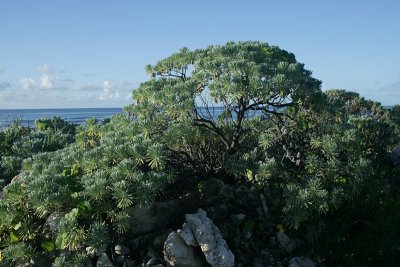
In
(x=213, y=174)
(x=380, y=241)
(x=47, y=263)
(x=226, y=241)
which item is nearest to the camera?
(x=47, y=263)

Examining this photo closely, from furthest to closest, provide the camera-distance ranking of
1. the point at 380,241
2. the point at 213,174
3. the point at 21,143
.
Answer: the point at 21,143 → the point at 213,174 → the point at 380,241

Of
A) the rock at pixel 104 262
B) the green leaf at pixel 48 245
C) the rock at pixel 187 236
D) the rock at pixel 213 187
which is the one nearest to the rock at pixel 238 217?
the rock at pixel 213 187

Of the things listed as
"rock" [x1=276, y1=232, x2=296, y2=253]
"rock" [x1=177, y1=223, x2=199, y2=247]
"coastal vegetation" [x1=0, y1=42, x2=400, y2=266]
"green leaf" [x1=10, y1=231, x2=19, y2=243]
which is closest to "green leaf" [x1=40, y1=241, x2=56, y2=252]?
"coastal vegetation" [x1=0, y1=42, x2=400, y2=266]

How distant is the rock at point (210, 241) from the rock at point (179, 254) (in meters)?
0.18

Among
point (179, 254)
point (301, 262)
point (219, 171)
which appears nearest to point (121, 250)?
point (179, 254)

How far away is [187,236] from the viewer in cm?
598

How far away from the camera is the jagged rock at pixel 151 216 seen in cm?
631

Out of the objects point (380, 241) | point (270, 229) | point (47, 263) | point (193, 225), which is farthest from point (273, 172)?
point (47, 263)

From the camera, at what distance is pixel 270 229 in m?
7.02

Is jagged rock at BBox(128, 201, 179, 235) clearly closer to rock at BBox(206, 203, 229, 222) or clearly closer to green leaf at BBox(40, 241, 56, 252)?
rock at BBox(206, 203, 229, 222)

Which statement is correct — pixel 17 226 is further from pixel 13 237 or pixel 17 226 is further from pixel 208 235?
pixel 208 235

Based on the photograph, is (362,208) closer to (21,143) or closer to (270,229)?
(270,229)

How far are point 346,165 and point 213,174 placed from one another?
2.17 metres

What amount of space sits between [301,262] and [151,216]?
94.2 inches
